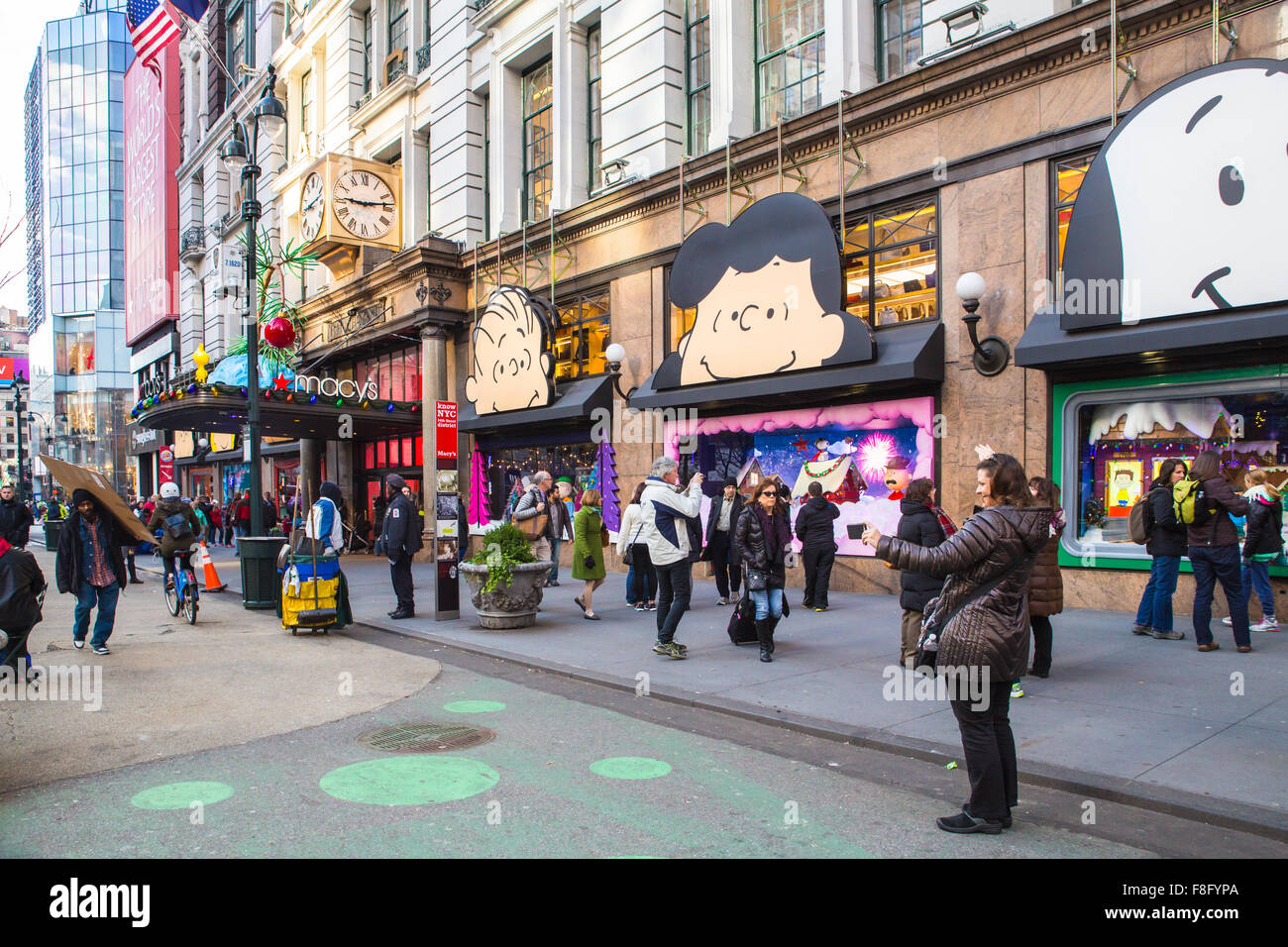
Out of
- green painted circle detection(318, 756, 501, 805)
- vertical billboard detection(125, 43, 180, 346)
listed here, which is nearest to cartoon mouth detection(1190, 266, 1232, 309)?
green painted circle detection(318, 756, 501, 805)

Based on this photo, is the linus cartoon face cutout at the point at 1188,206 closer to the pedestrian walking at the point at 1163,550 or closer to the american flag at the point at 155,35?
the pedestrian walking at the point at 1163,550

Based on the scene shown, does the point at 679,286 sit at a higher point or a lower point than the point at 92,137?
lower

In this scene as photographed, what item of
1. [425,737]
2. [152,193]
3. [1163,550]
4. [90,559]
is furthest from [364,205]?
[152,193]

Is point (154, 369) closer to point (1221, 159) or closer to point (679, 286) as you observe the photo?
point (679, 286)

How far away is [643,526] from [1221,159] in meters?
7.21

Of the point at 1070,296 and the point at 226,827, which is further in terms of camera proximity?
the point at 1070,296

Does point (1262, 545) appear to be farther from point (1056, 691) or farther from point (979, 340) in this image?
point (979, 340)

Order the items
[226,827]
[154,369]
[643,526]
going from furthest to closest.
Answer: [154,369] < [643,526] < [226,827]

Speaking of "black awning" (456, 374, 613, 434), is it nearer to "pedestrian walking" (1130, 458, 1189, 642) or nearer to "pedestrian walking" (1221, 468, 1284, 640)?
"pedestrian walking" (1130, 458, 1189, 642)

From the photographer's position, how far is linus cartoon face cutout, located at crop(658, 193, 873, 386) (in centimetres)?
1298

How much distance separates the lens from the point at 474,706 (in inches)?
279

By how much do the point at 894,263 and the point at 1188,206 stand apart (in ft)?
13.8

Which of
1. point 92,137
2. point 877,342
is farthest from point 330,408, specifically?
point 92,137

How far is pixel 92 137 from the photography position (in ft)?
267
